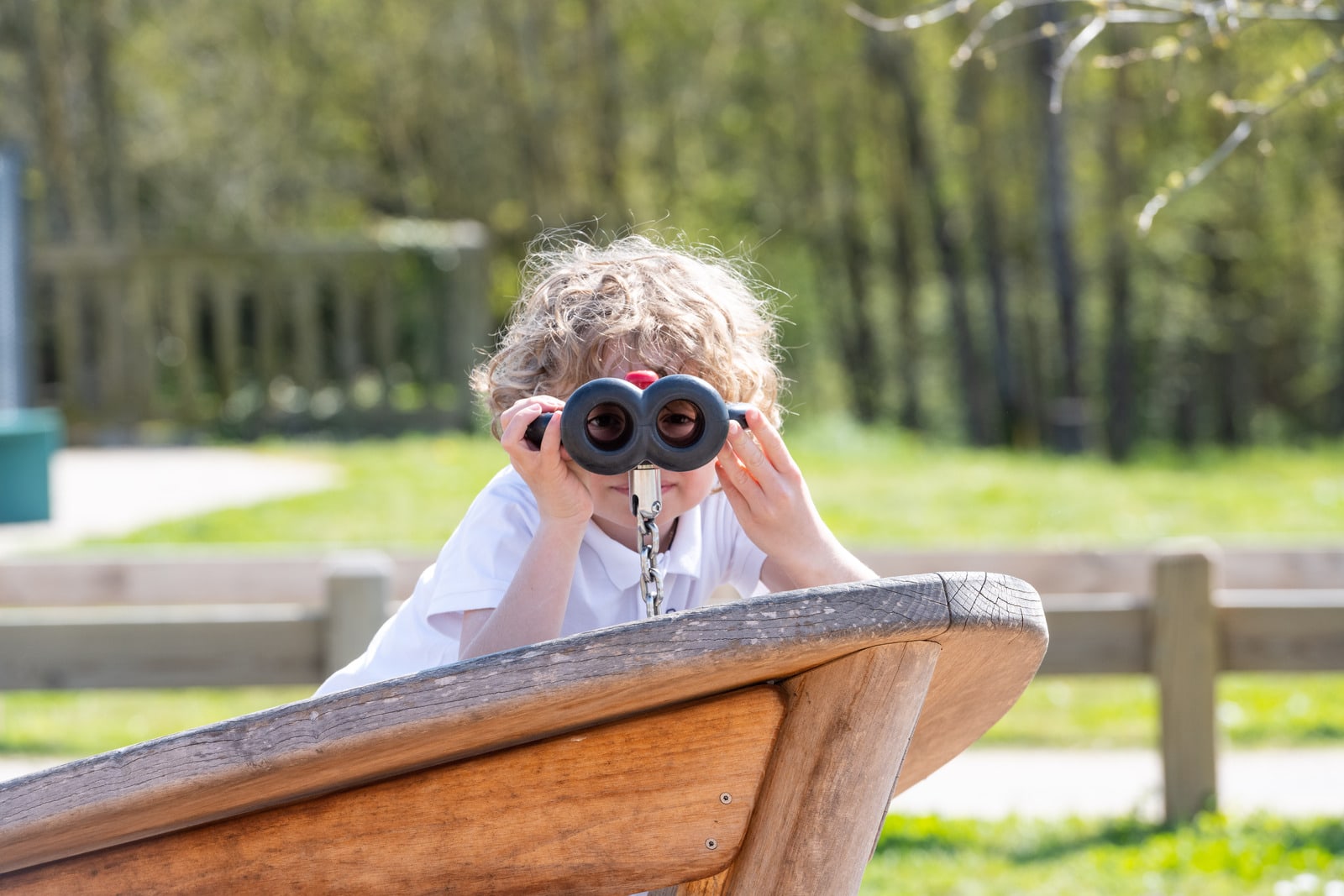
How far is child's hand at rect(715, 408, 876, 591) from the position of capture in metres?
1.55

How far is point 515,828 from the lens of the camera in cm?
118

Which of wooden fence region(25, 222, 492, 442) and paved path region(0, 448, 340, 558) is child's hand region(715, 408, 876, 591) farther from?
wooden fence region(25, 222, 492, 442)

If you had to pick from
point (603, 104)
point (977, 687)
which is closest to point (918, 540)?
point (977, 687)

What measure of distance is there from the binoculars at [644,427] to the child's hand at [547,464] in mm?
133

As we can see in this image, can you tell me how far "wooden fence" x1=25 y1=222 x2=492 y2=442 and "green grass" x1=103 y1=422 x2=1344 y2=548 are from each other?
153 centimetres

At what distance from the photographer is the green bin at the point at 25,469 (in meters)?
7.20

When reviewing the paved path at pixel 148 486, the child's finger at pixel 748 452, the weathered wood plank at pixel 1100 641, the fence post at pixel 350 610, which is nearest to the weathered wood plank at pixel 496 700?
the child's finger at pixel 748 452

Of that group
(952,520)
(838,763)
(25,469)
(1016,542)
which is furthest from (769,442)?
(25,469)

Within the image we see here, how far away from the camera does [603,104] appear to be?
18.8 m

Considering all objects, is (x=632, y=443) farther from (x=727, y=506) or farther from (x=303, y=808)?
(x=727, y=506)

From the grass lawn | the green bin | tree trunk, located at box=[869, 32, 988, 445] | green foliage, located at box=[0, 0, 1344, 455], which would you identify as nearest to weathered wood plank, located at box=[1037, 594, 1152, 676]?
the grass lawn

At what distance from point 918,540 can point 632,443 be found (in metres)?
5.73

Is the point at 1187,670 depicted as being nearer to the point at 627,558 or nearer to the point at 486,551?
the point at 627,558

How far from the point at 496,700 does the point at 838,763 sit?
0.29 metres
